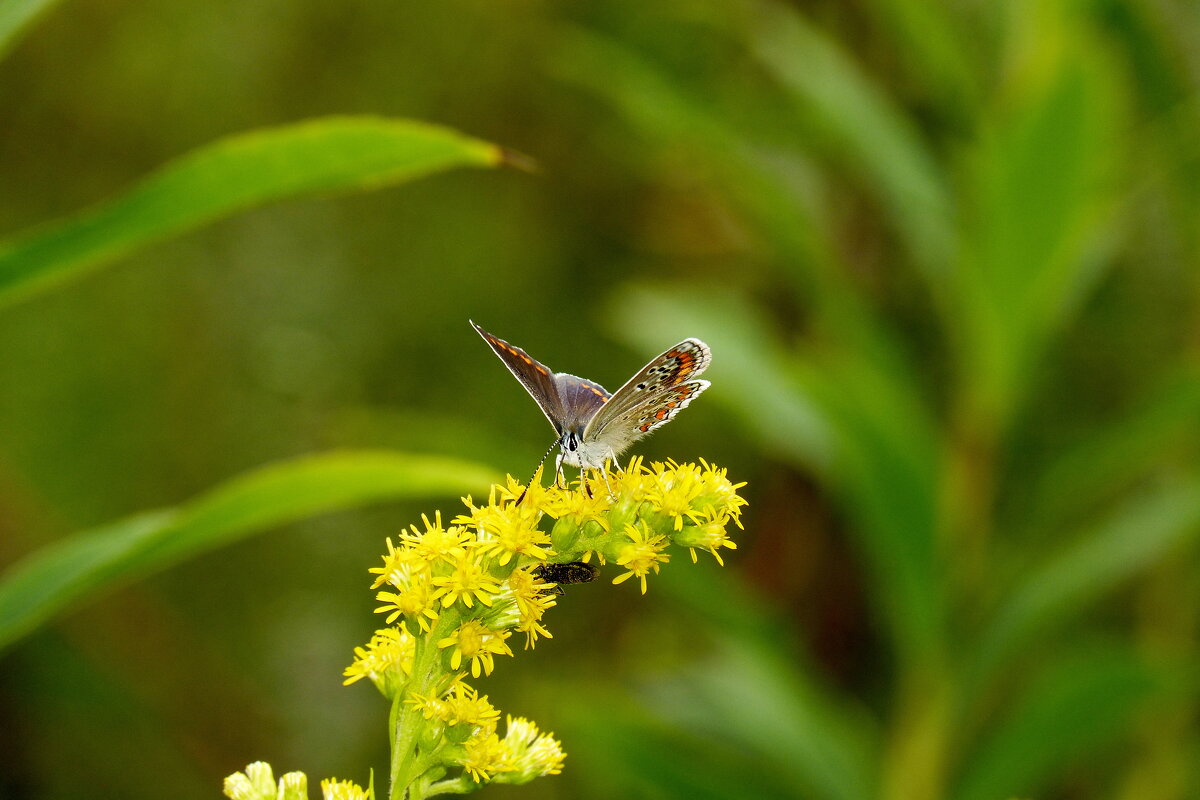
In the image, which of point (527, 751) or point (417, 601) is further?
point (527, 751)

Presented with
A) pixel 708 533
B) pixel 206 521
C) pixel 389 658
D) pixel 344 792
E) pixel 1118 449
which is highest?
pixel 1118 449

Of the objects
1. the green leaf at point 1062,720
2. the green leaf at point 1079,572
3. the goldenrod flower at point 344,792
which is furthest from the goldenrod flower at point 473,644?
the green leaf at point 1079,572

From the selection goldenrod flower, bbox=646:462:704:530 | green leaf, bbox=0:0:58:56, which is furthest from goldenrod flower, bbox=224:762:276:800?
green leaf, bbox=0:0:58:56

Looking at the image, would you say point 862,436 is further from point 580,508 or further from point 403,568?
point 403,568

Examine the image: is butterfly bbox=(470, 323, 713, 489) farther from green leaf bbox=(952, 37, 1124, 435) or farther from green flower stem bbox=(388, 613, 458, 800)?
green leaf bbox=(952, 37, 1124, 435)

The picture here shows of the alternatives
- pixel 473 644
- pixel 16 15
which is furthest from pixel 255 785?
pixel 16 15

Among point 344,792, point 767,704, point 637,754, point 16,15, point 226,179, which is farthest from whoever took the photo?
point 767,704

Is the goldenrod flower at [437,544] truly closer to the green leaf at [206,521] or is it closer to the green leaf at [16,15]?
the green leaf at [206,521]
